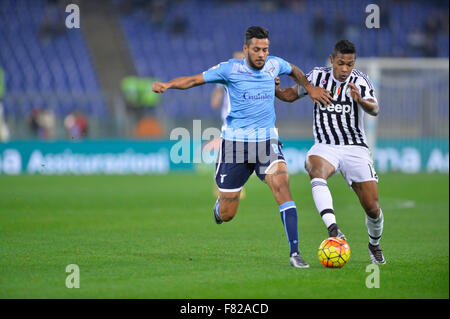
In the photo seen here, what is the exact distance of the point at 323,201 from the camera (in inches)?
323

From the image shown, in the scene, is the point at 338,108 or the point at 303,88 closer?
the point at 338,108

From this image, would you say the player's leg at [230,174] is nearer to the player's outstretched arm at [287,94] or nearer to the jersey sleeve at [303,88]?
the player's outstretched arm at [287,94]

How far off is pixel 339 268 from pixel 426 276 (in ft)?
2.83

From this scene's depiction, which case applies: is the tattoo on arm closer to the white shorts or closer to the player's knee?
the white shorts

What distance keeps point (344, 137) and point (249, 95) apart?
1.18 m

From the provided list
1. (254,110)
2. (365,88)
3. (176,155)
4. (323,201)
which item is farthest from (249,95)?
(176,155)

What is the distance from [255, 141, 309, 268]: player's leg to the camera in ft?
25.8

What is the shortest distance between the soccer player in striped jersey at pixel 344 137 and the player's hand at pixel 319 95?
53mm

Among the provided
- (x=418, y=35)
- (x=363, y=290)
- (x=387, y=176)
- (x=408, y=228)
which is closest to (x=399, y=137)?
(x=387, y=176)

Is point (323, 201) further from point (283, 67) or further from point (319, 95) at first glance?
point (283, 67)

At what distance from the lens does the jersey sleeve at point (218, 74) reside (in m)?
8.30

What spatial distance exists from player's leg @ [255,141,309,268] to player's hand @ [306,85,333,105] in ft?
2.17

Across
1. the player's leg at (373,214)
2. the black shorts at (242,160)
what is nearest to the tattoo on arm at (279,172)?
the black shorts at (242,160)

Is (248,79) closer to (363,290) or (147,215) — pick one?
(363,290)
